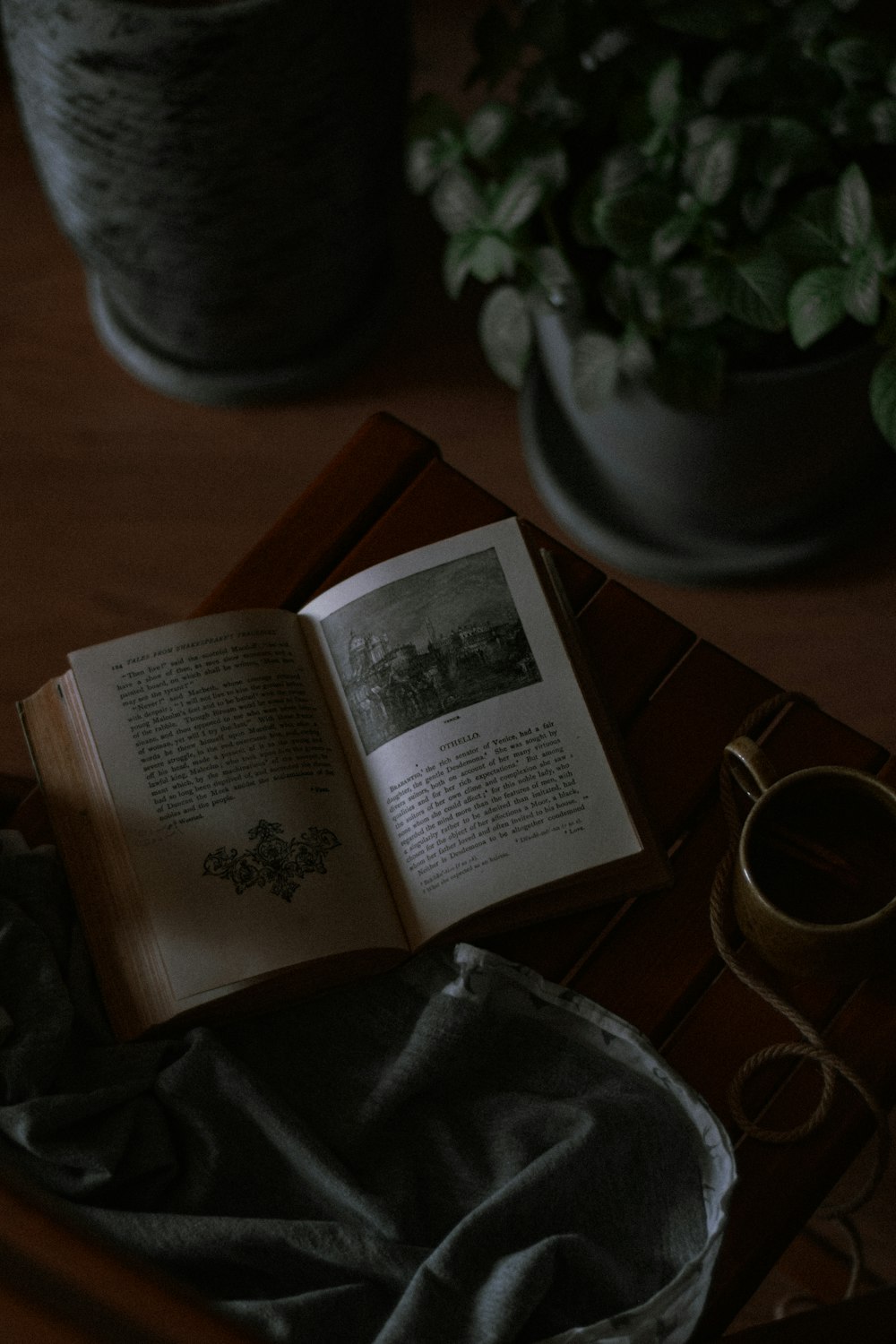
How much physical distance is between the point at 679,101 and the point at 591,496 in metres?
0.51

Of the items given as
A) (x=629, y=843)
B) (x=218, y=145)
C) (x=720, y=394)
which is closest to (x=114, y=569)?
(x=218, y=145)

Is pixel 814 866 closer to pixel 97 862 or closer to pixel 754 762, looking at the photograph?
pixel 754 762

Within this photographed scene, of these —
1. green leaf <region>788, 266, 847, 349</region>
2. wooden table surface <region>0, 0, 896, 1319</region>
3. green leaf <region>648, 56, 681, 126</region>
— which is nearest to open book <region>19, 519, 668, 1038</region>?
green leaf <region>788, 266, 847, 349</region>

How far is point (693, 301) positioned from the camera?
1.13 meters

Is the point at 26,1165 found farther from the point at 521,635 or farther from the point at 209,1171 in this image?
the point at 521,635

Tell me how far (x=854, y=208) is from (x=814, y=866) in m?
0.49

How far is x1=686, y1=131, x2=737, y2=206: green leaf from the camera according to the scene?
106 cm

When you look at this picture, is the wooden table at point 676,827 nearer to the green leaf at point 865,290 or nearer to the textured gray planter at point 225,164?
the green leaf at point 865,290

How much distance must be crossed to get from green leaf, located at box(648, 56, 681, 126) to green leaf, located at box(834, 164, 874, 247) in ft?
0.48

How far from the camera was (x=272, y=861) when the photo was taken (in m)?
0.88

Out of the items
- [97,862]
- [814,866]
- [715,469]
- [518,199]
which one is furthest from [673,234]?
[97,862]

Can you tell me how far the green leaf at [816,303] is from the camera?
1.03m

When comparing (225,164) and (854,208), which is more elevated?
(225,164)

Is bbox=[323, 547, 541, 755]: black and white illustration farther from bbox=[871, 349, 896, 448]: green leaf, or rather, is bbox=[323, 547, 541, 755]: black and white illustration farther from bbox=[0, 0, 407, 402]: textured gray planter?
bbox=[0, 0, 407, 402]: textured gray planter
